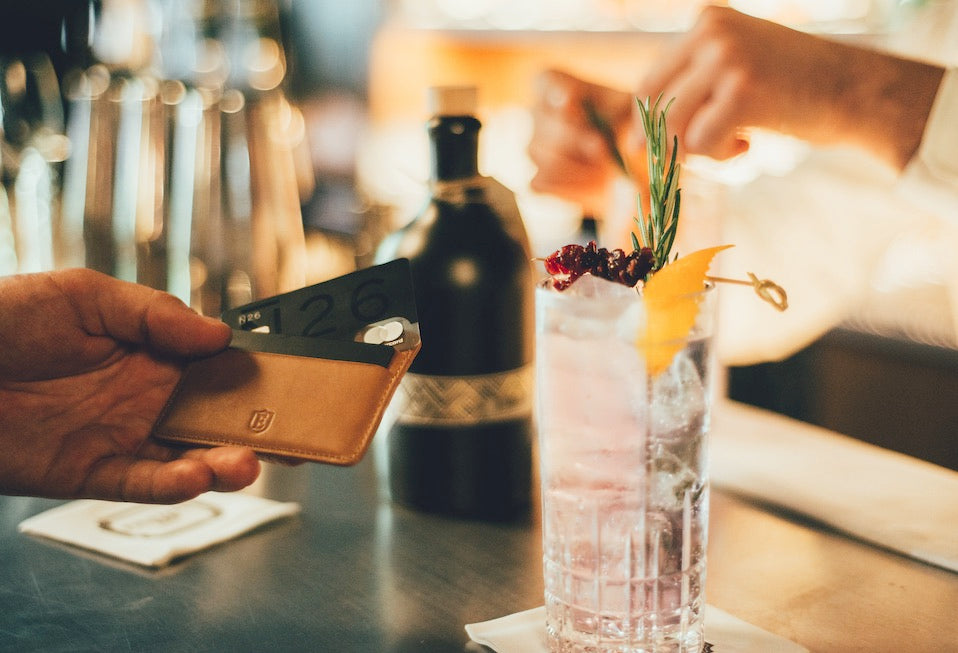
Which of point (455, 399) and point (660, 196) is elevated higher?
point (660, 196)

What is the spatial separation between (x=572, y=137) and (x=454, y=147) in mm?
342

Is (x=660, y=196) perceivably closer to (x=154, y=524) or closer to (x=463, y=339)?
(x=463, y=339)

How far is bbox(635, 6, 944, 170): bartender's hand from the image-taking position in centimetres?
110

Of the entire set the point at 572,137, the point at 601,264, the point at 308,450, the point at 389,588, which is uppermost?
the point at 572,137

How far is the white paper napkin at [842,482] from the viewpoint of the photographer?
3.05 ft

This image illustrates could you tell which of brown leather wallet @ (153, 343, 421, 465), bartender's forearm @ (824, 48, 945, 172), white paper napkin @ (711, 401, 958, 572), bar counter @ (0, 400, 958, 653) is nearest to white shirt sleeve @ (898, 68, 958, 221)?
bartender's forearm @ (824, 48, 945, 172)

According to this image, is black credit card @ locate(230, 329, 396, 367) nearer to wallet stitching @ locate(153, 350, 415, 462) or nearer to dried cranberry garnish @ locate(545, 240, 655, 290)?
wallet stitching @ locate(153, 350, 415, 462)

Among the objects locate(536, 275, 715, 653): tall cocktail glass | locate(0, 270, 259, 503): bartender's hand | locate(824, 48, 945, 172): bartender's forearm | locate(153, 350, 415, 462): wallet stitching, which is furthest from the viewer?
locate(824, 48, 945, 172): bartender's forearm

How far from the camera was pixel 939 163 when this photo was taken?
1.18 meters

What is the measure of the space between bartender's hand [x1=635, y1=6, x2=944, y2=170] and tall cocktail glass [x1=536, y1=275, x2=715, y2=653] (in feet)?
1.55

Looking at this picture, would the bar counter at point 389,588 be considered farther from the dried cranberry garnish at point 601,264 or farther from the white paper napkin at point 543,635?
the dried cranberry garnish at point 601,264

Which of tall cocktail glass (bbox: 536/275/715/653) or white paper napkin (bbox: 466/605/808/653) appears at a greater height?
tall cocktail glass (bbox: 536/275/715/653)

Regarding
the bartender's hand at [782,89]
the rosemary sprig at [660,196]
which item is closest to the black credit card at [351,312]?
the rosemary sprig at [660,196]

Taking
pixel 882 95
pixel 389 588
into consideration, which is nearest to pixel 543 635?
pixel 389 588
